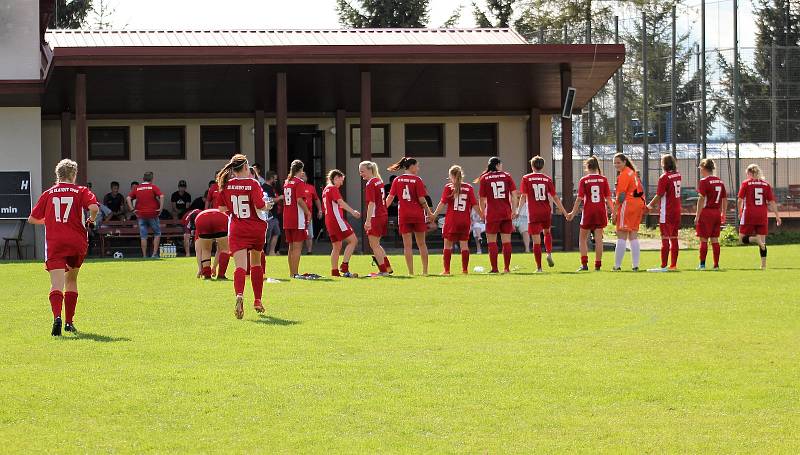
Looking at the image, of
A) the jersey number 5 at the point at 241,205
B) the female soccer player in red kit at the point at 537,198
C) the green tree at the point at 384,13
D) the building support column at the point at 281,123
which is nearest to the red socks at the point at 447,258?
the female soccer player in red kit at the point at 537,198

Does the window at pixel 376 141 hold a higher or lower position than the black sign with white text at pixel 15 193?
higher

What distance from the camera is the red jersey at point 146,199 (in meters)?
26.6

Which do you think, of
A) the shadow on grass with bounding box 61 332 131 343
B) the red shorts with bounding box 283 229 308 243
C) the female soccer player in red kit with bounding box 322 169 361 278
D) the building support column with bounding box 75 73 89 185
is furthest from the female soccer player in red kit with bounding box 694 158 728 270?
the building support column with bounding box 75 73 89 185

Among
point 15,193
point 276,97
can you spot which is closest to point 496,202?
point 276,97

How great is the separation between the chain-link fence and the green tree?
885 inches

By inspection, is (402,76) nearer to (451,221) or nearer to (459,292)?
(451,221)

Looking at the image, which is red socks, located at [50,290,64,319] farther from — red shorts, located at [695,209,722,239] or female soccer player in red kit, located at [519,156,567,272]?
red shorts, located at [695,209,722,239]

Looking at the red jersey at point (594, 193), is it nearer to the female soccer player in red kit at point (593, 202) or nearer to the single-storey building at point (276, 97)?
the female soccer player in red kit at point (593, 202)

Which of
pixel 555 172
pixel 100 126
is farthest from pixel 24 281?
pixel 555 172

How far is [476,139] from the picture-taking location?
3538cm

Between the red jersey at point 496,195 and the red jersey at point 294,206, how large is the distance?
112 inches

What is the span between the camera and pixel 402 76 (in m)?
28.3

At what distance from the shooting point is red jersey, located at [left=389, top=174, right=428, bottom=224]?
2008 cm

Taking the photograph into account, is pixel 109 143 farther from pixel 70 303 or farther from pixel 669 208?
pixel 70 303
